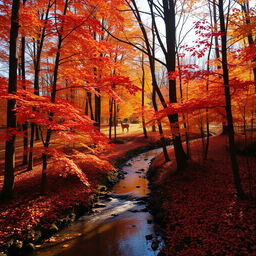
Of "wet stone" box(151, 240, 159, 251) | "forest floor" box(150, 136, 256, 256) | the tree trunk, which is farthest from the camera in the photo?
the tree trunk

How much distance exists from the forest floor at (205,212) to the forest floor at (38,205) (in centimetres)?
349

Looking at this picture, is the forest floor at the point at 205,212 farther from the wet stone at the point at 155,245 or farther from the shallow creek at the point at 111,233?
the shallow creek at the point at 111,233

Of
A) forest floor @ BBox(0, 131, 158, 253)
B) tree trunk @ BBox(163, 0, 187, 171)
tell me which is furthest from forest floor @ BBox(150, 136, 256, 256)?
forest floor @ BBox(0, 131, 158, 253)

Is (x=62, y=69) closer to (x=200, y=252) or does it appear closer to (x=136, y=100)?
(x=200, y=252)

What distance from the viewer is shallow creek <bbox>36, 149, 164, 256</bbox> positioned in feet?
18.4

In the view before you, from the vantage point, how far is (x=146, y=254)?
5.38 meters

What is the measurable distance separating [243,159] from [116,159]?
9.51 meters

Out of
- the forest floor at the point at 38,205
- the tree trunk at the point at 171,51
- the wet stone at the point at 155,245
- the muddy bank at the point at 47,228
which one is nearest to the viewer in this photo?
the muddy bank at the point at 47,228

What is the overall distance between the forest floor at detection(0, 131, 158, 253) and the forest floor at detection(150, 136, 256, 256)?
3.49 metres

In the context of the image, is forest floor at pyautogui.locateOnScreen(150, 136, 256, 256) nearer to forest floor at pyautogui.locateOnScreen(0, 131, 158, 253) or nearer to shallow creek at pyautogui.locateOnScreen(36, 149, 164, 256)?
shallow creek at pyautogui.locateOnScreen(36, 149, 164, 256)

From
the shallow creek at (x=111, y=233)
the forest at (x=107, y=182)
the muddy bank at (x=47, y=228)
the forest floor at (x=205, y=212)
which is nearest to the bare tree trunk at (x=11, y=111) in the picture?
the forest at (x=107, y=182)

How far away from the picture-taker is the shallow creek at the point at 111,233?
5613 mm

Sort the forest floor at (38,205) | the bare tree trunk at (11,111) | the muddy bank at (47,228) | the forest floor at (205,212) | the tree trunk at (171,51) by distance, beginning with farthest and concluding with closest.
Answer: the tree trunk at (171,51) < the bare tree trunk at (11,111) < the forest floor at (38,205) < the muddy bank at (47,228) < the forest floor at (205,212)

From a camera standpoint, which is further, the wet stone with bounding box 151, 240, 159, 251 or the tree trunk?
the tree trunk
